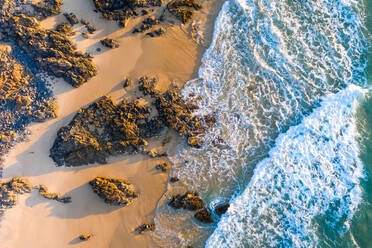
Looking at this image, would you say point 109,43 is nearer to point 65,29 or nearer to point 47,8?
point 65,29

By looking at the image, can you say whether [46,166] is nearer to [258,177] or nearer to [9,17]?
[9,17]

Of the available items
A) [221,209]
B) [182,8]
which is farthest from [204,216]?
[182,8]

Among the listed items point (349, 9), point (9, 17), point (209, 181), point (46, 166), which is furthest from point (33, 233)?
point (349, 9)

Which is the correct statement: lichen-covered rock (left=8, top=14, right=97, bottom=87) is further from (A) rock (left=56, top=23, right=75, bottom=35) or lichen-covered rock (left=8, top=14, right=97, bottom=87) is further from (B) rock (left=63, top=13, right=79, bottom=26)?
(B) rock (left=63, top=13, right=79, bottom=26)

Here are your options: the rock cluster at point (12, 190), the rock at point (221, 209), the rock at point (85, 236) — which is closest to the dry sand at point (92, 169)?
the rock at point (85, 236)

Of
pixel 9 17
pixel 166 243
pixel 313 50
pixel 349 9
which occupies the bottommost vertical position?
pixel 166 243
